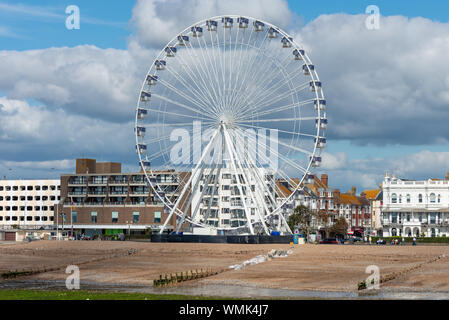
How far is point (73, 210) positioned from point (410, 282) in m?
116

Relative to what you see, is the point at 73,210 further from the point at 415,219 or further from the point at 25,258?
the point at 25,258

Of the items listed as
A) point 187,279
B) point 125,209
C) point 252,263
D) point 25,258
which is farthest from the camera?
point 125,209

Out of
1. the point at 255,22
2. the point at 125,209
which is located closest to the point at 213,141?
the point at 255,22

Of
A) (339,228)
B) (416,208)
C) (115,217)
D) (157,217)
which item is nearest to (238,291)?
(416,208)

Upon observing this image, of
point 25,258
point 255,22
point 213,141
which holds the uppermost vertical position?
point 255,22

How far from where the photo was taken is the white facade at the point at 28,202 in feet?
569

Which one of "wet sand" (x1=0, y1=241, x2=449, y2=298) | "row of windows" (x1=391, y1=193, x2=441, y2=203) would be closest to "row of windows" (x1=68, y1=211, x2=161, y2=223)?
"row of windows" (x1=391, y1=193, x2=441, y2=203)

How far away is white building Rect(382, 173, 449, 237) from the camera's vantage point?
419 feet

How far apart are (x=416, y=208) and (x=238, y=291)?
312 feet

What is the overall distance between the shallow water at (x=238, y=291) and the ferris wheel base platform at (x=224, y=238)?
3261 centimetres

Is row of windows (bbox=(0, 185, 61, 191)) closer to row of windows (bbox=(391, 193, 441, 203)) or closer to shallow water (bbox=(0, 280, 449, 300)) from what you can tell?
row of windows (bbox=(391, 193, 441, 203))

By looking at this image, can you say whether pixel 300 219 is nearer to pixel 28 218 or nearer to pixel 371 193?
pixel 371 193

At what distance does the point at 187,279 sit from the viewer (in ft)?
155
